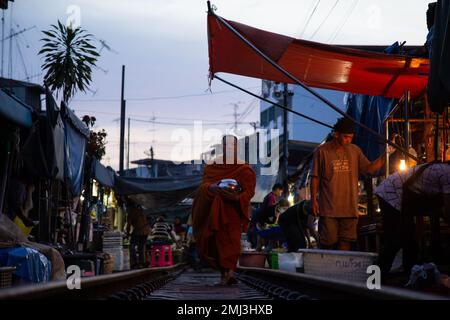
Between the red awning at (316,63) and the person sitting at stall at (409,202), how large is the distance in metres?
2.28

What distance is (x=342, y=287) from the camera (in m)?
5.17

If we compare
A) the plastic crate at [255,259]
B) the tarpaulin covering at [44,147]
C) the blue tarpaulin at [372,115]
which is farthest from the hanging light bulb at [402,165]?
the plastic crate at [255,259]

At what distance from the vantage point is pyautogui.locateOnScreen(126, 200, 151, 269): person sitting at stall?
74.0 feet

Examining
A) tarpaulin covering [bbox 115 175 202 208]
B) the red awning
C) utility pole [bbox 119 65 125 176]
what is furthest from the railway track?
utility pole [bbox 119 65 125 176]

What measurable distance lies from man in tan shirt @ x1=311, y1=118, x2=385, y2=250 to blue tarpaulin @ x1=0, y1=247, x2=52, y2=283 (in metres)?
3.33

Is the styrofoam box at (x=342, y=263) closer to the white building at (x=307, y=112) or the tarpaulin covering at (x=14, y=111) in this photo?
the tarpaulin covering at (x=14, y=111)

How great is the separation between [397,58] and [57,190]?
22.8 ft

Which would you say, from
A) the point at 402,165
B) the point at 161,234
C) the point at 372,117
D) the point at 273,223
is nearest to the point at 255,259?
the point at 273,223

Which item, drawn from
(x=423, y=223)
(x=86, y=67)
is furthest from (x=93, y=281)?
(x=86, y=67)

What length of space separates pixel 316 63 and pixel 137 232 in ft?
42.8

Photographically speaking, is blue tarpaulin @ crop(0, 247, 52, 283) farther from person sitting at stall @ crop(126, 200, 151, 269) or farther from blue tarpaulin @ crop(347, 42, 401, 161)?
person sitting at stall @ crop(126, 200, 151, 269)

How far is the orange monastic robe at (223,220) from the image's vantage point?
32.5 feet

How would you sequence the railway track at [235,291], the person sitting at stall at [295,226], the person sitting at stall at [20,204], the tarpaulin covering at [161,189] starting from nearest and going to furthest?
1. the railway track at [235,291]
2. the person sitting at stall at [20,204]
3. the person sitting at stall at [295,226]
4. the tarpaulin covering at [161,189]

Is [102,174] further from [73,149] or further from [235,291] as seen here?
[235,291]
